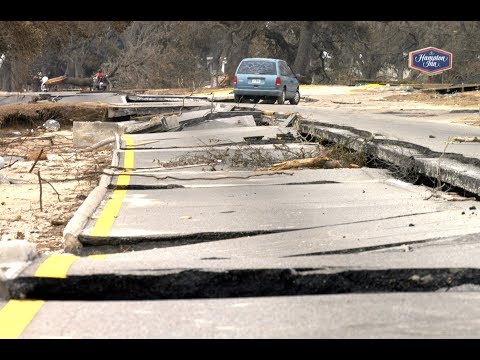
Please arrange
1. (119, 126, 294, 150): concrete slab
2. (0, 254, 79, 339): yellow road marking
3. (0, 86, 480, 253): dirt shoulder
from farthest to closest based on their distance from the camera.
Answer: (119, 126, 294, 150): concrete slab < (0, 86, 480, 253): dirt shoulder < (0, 254, 79, 339): yellow road marking

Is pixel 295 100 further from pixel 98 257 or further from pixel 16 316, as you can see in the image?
pixel 16 316

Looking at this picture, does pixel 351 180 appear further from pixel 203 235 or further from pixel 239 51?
pixel 239 51

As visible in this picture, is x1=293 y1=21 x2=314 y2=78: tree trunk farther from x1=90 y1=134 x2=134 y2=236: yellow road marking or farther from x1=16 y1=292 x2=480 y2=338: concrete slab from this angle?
x1=16 y1=292 x2=480 y2=338: concrete slab

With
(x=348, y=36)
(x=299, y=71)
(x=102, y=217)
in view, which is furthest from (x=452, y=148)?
(x=348, y=36)

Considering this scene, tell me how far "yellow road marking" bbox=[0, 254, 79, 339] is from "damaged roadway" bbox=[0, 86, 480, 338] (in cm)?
2

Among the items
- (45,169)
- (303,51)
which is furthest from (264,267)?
(303,51)

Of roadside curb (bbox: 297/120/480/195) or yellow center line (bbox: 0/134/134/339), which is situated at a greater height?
yellow center line (bbox: 0/134/134/339)

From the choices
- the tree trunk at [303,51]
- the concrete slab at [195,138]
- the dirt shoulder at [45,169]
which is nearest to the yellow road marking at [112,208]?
the dirt shoulder at [45,169]

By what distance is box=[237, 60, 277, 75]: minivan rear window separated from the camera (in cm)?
3900

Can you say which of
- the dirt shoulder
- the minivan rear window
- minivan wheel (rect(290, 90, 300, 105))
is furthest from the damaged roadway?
minivan wheel (rect(290, 90, 300, 105))

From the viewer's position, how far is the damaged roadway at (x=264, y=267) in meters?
4.80

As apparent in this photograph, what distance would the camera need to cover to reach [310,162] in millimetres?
13062

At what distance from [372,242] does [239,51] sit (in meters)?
67.8

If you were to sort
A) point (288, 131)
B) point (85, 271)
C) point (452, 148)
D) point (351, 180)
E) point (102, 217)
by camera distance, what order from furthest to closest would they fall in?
point (288, 131)
point (452, 148)
point (351, 180)
point (102, 217)
point (85, 271)
